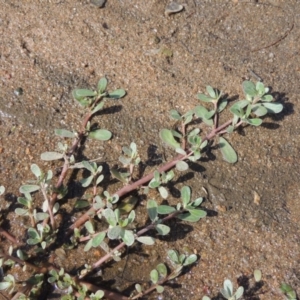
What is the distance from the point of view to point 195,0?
2.76 metres

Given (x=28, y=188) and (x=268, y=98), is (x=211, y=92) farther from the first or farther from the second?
(x=28, y=188)

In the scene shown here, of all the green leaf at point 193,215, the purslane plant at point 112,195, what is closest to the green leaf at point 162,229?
the purslane plant at point 112,195

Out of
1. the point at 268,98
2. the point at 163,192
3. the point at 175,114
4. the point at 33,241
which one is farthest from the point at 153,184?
the point at 268,98

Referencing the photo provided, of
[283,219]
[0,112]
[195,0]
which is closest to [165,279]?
[283,219]

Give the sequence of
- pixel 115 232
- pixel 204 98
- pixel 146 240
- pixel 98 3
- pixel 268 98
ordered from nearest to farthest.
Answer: pixel 115 232 → pixel 146 240 → pixel 268 98 → pixel 204 98 → pixel 98 3

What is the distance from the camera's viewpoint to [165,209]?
202cm

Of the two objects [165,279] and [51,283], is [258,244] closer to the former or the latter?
[165,279]

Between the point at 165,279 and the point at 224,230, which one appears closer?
the point at 165,279

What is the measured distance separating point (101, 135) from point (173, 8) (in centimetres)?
82

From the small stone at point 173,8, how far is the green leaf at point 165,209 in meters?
1.10

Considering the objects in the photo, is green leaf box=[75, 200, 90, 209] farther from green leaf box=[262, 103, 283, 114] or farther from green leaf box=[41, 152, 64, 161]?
green leaf box=[262, 103, 283, 114]

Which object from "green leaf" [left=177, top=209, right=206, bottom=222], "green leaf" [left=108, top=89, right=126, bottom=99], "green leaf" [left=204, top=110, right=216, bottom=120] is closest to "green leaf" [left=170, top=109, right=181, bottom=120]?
"green leaf" [left=204, top=110, right=216, bottom=120]

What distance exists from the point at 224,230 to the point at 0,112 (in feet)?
3.50

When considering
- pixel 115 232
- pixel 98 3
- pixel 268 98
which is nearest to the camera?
pixel 115 232
